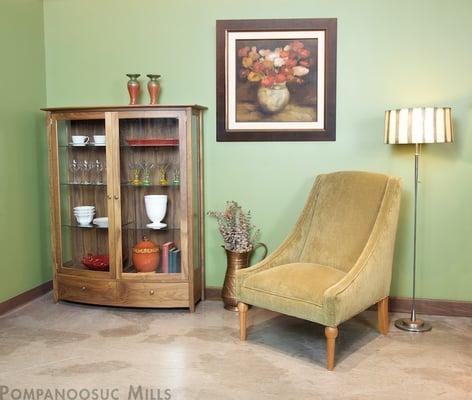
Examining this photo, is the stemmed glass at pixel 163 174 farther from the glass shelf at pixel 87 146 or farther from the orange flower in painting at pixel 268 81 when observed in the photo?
the orange flower in painting at pixel 268 81

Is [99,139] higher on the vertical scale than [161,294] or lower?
higher

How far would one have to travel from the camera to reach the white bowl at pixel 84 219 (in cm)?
383

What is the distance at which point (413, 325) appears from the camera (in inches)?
132

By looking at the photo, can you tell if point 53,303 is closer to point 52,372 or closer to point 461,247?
point 52,372

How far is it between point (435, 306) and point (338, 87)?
5.39 ft

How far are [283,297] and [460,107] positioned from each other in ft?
5.84

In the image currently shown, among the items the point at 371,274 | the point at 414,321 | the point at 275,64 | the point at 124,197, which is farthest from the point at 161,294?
the point at 275,64

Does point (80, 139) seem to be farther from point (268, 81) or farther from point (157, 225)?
point (268, 81)

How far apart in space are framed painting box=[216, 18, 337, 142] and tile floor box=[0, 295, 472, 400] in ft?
4.27

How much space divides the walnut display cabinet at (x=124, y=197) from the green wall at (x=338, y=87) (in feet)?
1.06

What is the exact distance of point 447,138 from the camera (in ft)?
10.4

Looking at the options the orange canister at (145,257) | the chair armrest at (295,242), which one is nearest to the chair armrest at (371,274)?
the chair armrest at (295,242)

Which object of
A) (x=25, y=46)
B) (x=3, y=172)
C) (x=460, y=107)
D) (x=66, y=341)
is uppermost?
(x=25, y=46)

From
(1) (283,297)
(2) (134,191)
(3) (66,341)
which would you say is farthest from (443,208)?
(3) (66,341)
